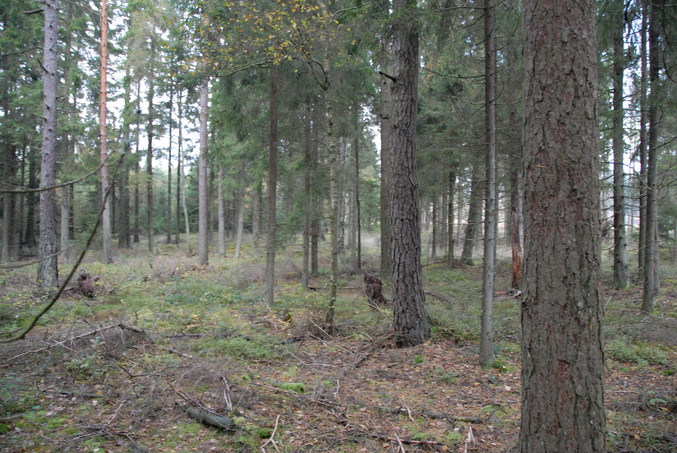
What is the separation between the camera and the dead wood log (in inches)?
158

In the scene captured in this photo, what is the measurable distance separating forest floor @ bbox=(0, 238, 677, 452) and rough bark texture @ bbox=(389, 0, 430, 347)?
78 centimetres

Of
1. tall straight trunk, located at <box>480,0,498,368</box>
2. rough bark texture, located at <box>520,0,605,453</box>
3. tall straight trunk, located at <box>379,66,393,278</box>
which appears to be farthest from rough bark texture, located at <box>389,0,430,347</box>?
tall straight trunk, located at <box>379,66,393,278</box>

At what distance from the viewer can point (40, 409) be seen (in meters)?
4.04

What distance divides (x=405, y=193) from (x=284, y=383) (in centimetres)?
379

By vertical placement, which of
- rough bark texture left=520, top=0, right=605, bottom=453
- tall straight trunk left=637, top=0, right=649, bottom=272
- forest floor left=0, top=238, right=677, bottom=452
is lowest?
forest floor left=0, top=238, right=677, bottom=452

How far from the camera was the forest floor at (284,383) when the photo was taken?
12.5ft

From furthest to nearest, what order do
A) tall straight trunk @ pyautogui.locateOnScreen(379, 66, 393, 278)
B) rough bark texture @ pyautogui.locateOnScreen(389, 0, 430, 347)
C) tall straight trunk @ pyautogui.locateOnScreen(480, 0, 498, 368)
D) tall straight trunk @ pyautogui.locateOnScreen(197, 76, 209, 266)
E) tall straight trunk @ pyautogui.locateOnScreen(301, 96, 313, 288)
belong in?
tall straight trunk @ pyautogui.locateOnScreen(197, 76, 209, 266), tall straight trunk @ pyautogui.locateOnScreen(379, 66, 393, 278), tall straight trunk @ pyautogui.locateOnScreen(301, 96, 313, 288), rough bark texture @ pyautogui.locateOnScreen(389, 0, 430, 347), tall straight trunk @ pyautogui.locateOnScreen(480, 0, 498, 368)

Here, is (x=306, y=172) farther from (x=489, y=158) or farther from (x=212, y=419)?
(x=212, y=419)

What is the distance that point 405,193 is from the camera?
23.1 ft

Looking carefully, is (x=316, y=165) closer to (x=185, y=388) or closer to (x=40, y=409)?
(x=185, y=388)

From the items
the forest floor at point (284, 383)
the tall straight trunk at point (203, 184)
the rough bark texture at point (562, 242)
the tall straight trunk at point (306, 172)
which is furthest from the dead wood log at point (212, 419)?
the tall straight trunk at point (203, 184)

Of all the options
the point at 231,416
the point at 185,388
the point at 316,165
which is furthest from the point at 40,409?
the point at 316,165

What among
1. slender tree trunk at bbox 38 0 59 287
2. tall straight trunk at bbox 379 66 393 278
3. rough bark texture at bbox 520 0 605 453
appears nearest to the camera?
rough bark texture at bbox 520 0 605 453

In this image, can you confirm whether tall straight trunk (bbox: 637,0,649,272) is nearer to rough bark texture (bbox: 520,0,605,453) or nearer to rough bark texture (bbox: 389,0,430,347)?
rough bark texture (bbox: 389,0,430,347)
